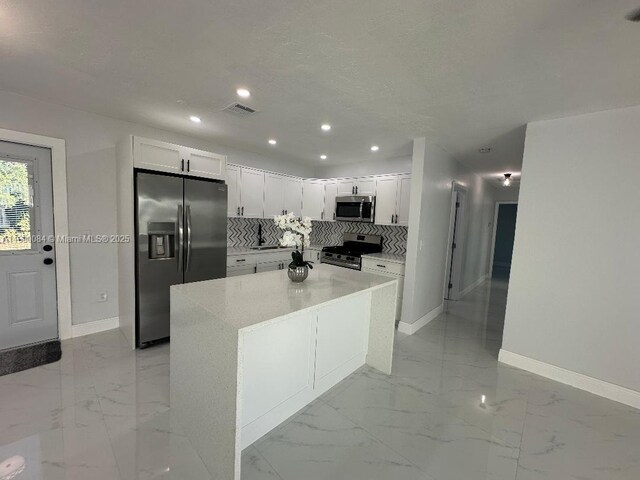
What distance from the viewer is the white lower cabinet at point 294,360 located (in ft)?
5.85

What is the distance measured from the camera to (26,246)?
9.20 ft

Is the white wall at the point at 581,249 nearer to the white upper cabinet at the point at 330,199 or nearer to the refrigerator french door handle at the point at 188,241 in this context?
the white upper cabinet at the point at 330,199

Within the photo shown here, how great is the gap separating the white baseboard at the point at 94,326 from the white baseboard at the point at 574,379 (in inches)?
179

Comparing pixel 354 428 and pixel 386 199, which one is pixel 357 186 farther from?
pixel 354 428

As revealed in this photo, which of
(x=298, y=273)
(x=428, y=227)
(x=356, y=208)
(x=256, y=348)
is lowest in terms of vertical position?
(x=256, y=348)

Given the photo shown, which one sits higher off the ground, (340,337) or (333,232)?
(333,232)

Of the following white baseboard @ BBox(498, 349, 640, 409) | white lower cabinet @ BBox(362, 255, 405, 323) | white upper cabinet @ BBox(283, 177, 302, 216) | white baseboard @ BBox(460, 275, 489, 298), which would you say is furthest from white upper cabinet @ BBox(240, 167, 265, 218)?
white baseboard @ BBox(460, 275, 489, 298)

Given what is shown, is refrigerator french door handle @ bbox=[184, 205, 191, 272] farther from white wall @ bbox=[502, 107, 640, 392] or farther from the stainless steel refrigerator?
white wall @ bbox=[502, 107, 640, 392]

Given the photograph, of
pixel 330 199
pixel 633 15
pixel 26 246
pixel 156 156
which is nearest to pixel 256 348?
pixel 156 156

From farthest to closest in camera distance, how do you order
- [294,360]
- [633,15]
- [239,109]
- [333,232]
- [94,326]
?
[333,232]
[94,326]
[239,109]
[294,360]
[633,15]

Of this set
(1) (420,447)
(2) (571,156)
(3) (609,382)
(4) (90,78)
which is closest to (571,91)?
(2) (571,156)

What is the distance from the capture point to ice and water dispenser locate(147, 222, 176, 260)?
2.92m

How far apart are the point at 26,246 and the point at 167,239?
1.33 metres

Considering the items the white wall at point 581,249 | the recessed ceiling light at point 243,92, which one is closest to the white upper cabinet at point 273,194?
the recessed ceiling light at point 243,92
